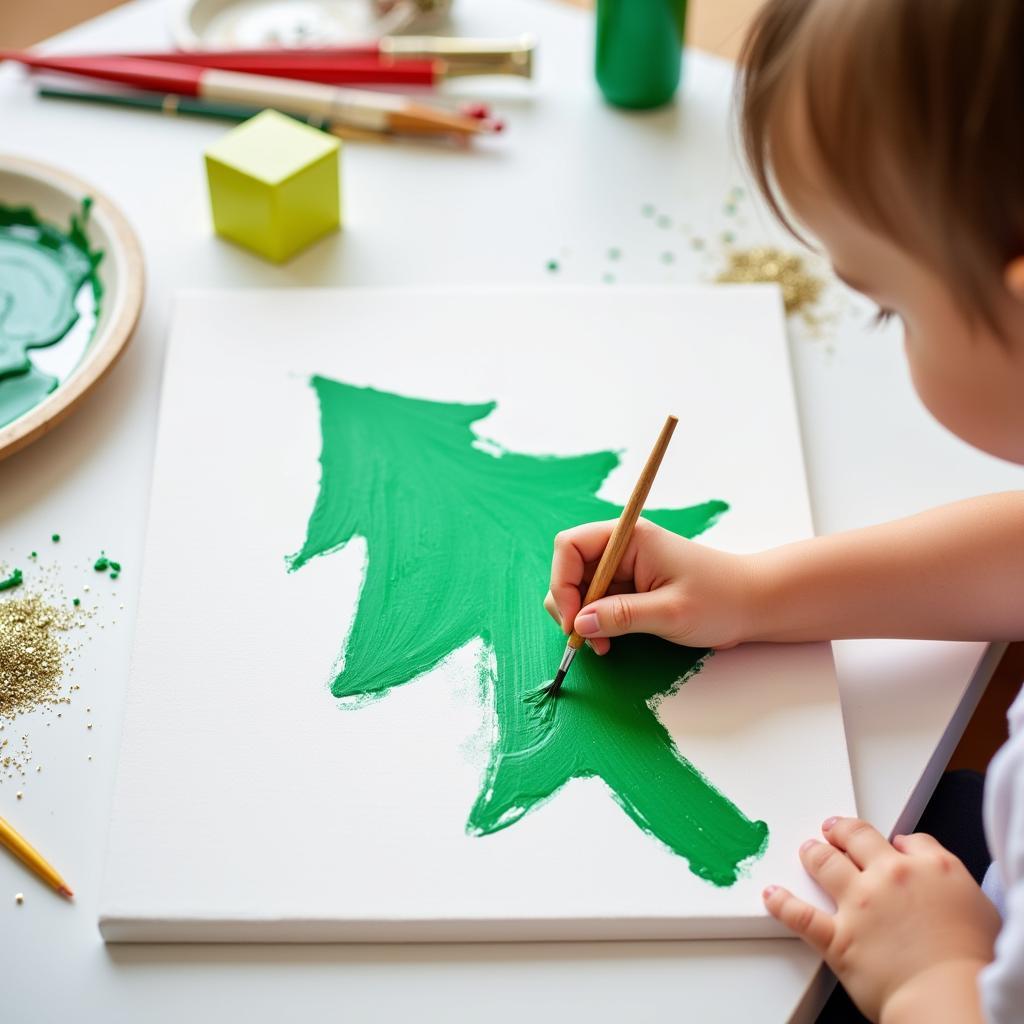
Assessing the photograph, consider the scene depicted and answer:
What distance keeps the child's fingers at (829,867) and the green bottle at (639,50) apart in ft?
2.47

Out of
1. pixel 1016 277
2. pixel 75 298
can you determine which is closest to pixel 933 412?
pixel 1016 277

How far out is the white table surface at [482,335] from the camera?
0.58 metres

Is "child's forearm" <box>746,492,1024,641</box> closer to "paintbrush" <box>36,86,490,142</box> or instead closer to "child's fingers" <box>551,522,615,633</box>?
"child's fingers" <box>551,522,615,633</box>

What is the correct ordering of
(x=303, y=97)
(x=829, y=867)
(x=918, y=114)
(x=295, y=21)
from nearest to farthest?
(x=918, y=114) < (x=829, y=867) < (x=303, y=97) < (x=295, y=21)

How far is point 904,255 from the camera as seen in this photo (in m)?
0.55

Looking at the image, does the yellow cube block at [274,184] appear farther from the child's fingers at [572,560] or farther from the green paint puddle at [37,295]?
the child's fingers at [572,560]

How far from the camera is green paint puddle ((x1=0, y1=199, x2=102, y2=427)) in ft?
2.80

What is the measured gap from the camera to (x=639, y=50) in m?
1.08

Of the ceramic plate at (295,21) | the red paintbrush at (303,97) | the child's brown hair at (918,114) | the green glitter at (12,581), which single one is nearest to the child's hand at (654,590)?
the child's brown hair at (918,114)

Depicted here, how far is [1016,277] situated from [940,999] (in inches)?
13.2

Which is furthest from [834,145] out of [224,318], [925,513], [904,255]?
[224,318]

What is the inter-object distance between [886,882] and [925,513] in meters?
0.25

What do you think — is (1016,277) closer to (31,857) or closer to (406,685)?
(406,685)

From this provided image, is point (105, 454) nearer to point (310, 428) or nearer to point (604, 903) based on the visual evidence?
point (310, 428)
